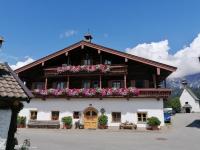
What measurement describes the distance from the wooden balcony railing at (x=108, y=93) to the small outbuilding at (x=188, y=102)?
53832mm

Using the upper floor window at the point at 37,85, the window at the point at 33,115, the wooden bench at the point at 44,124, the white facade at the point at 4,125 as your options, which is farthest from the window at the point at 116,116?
the white facade at the point at 4,125

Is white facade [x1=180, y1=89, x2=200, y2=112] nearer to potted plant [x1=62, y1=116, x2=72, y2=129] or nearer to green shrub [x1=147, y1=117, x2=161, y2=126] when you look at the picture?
green shrub [x1=147, y1=117, x2=161, y2=126]

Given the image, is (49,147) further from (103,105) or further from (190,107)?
(190,107)

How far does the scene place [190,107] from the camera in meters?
76.3

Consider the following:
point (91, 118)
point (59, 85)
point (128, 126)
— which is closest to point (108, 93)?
point (91, 118)

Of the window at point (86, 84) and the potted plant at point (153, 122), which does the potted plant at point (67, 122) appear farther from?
the potted plant at point (153, 122)

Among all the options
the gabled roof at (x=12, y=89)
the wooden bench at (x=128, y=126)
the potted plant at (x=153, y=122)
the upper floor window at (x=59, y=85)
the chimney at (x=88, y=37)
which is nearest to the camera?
the gabled roof at (x=12, y=89)

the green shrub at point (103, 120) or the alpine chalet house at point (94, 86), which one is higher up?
the alpine chalet house at point (94, 86)

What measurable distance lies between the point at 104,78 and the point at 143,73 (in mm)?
4600

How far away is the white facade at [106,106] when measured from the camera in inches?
1049

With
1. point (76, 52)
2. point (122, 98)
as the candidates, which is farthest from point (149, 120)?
point (76, 52)

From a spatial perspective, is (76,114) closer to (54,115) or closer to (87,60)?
(54,115)

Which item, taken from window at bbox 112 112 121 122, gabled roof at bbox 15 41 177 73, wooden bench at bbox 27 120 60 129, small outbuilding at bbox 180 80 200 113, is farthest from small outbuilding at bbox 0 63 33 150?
small outbuilding at bbox 180 80 200 113

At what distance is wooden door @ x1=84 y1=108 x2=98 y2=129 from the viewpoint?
28.1 meters
